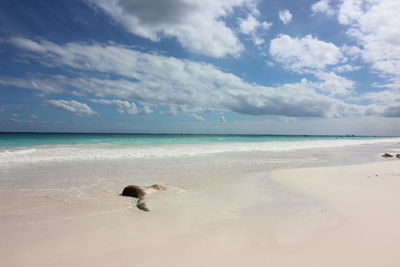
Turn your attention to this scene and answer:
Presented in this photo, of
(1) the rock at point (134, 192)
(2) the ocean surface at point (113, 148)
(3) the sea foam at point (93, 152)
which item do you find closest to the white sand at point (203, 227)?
(1) the rock at point (134, 192)

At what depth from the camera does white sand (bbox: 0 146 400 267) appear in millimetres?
3023

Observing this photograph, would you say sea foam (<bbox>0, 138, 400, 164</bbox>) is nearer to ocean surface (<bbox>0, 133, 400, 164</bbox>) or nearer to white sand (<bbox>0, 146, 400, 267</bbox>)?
ocean surface (<bbox>0, 133, 400, 164</bbox>)

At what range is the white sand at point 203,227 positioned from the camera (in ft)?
9.92

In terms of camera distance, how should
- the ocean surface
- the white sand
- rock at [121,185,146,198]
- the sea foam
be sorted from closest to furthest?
the white sand
rock at [121,185,146,198]
the sea foam
the ocean surface

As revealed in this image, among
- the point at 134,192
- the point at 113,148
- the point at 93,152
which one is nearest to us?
the point at 134,192

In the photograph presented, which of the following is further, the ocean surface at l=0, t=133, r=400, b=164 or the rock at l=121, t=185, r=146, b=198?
the ocean surface at l=0, t=133, r=400, b=164

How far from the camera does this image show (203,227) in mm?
4000

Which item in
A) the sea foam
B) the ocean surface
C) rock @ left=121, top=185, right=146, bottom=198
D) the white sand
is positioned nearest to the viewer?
the white sand

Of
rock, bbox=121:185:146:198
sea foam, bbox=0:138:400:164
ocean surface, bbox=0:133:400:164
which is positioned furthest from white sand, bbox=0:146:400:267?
ocean surface, bbox=0:133:400:164

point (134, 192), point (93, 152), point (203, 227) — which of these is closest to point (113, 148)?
point (93, 152)

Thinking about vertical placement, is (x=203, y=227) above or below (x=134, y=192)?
below

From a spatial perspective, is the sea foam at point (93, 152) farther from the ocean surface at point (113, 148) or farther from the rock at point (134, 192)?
the rock at point (134, 192)

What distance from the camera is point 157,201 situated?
17.7 feet

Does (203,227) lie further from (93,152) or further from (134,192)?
(93,152)
